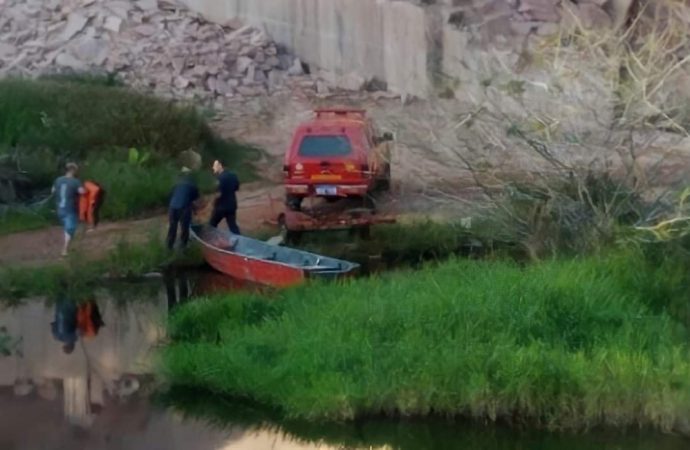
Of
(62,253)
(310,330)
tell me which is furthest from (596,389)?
(62,253)

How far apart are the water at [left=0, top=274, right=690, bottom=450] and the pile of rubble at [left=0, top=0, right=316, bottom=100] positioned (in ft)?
54.1

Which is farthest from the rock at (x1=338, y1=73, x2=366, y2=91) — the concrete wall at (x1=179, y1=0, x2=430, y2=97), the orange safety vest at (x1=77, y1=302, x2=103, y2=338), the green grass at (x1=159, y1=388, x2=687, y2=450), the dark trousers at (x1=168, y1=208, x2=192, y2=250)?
the green grass at (x1=159, y1=388, x2=687, y2=450)

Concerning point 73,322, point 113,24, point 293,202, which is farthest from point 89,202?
point 113,24

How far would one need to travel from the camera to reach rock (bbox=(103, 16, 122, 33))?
32.8m

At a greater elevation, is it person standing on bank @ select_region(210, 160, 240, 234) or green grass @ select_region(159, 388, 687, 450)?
person standing on bank @ select_region(210, 160, 240, 234)

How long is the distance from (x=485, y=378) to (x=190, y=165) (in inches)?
534

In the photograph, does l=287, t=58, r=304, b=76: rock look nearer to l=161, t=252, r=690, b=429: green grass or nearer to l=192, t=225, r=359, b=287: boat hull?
l=192, t=225, r=359, b=287: boat hull

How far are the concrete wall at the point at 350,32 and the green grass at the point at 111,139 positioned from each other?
4779 mm

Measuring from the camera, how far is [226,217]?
18875mm

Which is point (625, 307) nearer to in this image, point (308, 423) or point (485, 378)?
point (485, 378)

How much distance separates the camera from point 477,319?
12.6m

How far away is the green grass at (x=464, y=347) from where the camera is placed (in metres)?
11.5

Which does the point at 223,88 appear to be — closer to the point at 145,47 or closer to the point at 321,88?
the point at 321,88

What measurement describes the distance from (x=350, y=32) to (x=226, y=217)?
1323 centimetres
